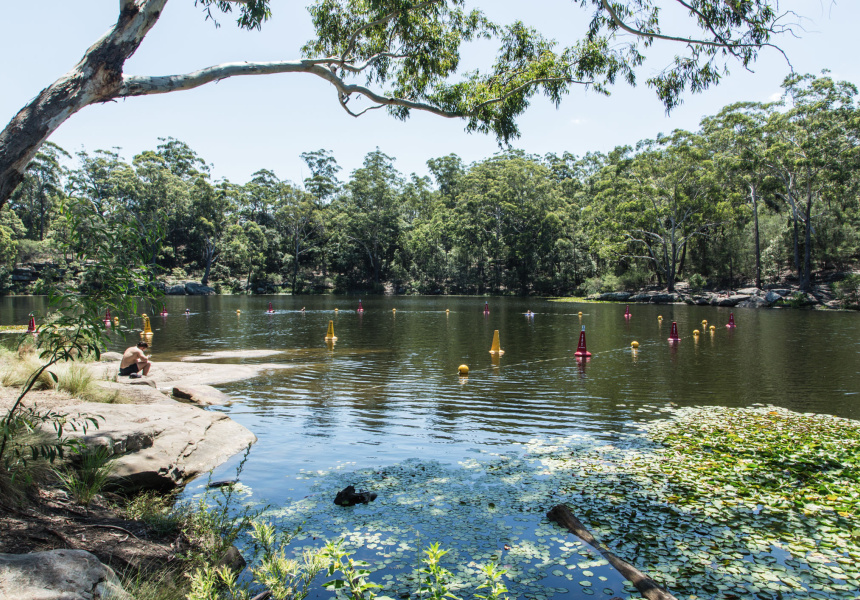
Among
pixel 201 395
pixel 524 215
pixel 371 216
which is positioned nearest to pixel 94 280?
pixel 201 395

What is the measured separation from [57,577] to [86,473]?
275cm

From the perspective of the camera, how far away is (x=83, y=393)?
29.8ft

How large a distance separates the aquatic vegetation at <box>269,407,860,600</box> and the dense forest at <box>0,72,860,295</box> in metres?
43.4

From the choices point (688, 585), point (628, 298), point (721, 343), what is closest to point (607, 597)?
point (688, 585)

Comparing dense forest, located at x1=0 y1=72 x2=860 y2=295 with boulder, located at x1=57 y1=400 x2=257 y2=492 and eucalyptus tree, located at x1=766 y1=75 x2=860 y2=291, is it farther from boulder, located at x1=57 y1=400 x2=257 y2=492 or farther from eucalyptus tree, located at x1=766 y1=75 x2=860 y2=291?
boulder, located at x1=57 y1=400 x2=257 y2=492

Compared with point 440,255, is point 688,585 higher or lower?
lower

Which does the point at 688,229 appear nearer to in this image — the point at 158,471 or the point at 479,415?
the point at 479,415

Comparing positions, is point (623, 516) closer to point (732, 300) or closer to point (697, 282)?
point (732, 300)

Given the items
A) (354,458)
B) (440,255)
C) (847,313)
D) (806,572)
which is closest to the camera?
(806,572)

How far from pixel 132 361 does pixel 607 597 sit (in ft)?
41.1

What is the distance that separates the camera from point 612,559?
15.3 feet

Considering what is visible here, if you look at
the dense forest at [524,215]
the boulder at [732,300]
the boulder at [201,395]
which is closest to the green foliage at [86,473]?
the boulder at [201,395]

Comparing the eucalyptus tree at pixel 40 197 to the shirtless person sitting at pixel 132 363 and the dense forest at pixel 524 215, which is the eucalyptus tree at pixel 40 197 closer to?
the dense forest at pixel 524 215

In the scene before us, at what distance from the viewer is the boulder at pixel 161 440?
6461 mm
